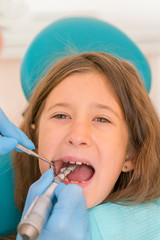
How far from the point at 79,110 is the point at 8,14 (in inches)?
81.4

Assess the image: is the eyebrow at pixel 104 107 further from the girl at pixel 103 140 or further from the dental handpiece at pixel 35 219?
the dental handpiece at pixel 35 219

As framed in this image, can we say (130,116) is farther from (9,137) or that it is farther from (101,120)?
(9,137)

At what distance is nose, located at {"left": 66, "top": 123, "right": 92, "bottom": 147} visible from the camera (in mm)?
1060

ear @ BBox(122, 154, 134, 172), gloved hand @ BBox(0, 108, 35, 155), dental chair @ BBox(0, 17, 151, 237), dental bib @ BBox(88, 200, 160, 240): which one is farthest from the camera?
dental chair @ BBox(0, 17, 151, 237)

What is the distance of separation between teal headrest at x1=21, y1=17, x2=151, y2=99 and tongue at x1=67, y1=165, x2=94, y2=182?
0.57m

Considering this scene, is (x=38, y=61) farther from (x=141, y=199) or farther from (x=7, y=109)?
(x=7, y=109)

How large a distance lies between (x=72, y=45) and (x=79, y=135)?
0.70m

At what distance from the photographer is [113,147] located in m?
1.13

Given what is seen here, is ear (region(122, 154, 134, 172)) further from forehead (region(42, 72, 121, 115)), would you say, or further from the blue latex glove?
the blue latex glove

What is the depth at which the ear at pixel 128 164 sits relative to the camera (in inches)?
50.3

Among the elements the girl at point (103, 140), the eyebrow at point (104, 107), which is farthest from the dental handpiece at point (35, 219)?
the eyebrow at point (104, 107)

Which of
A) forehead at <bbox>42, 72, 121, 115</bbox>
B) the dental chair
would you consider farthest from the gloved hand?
the dental chair

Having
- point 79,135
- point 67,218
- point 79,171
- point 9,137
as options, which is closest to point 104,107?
point 79,135

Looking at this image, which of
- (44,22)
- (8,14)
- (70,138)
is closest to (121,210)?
(70,138)
